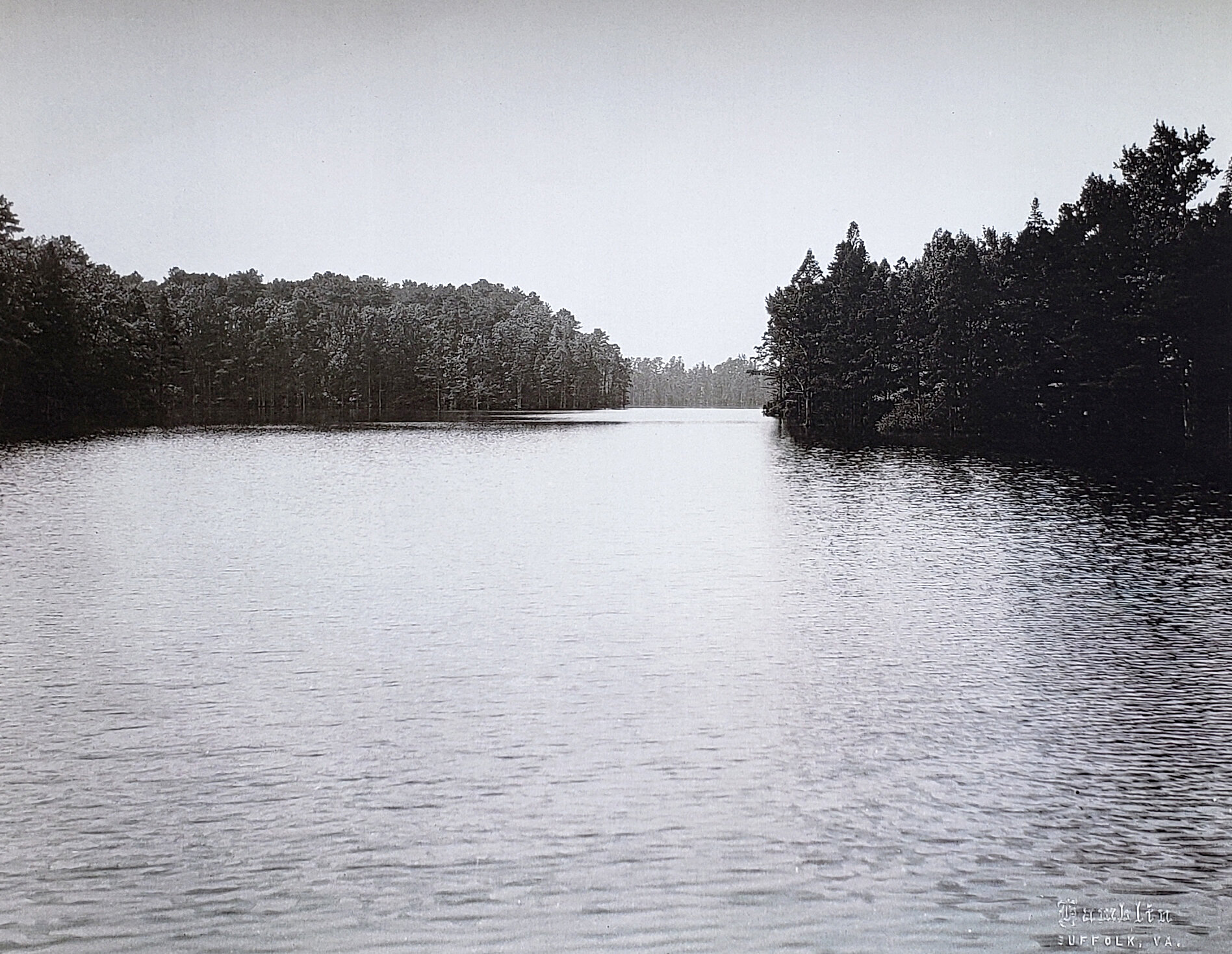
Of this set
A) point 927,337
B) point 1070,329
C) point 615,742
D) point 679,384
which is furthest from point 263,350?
point 615,742

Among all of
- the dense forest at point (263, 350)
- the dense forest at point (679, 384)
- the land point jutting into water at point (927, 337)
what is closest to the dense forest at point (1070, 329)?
the land point jutting into water at point (927, 337)

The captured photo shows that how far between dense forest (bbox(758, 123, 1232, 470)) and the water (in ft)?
47.4

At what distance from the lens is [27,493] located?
45.6 feet

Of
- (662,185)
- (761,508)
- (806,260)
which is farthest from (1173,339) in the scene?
(806,260)

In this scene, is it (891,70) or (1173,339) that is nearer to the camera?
(891,70)

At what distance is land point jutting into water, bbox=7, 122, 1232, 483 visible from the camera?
24047mm

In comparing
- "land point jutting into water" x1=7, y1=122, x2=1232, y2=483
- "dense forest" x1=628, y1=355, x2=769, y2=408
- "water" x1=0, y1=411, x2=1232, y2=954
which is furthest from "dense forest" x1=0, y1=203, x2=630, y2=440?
"water" x1=0, y1=411, x2=1232, y2=954

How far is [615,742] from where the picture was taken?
14.5ft

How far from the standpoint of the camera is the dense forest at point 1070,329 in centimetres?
2358

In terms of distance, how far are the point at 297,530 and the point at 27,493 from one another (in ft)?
16.1

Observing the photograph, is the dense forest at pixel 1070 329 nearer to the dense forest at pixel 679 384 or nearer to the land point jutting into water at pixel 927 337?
the land point jutting into water at pixel 927 337

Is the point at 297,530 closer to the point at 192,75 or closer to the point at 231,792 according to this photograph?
the point at 231,792

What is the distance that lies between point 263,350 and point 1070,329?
1891 inches

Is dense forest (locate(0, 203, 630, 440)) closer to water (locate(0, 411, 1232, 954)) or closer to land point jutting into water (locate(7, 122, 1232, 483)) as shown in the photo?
land point jutting into water (locate(7, 122, 1232, 483))
